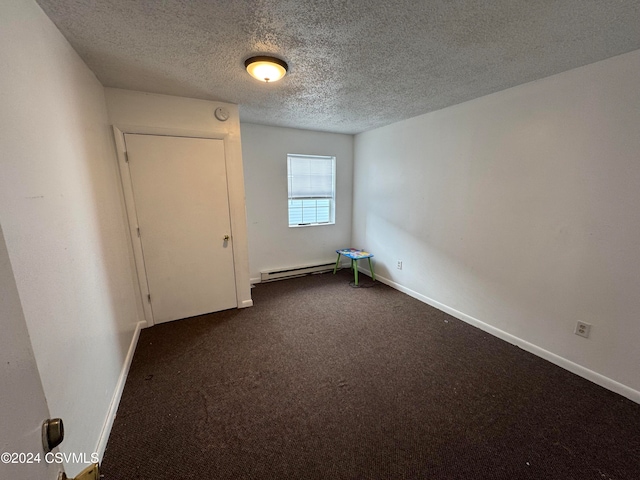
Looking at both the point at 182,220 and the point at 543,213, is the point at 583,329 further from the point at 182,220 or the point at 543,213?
the point at 182,220

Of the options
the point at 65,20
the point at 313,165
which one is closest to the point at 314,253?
the point at 313,165

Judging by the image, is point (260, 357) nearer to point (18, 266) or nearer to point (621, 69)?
point (18, 266)

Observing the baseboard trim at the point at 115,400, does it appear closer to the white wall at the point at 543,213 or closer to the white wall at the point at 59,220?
the white wall at the point at 59,220

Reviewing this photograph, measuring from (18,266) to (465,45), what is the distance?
2404mm

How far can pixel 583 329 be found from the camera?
1946mm

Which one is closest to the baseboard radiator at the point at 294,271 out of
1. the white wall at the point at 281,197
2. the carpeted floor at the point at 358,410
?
the white wall at the point at 281,197

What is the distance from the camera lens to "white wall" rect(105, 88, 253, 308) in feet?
7.47

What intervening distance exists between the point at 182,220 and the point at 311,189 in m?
2.04

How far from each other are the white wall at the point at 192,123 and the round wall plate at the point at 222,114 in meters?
0.03

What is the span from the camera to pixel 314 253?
4.27 m

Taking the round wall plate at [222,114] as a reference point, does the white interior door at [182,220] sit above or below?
below

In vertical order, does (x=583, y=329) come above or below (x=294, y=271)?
above

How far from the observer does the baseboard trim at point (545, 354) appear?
1781 millimetres

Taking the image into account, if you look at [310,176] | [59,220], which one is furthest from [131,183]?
[310,176]
